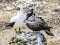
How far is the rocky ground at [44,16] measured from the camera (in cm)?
533

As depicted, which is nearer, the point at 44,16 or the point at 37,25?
the point at 37,25

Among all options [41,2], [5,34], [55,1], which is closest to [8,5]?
[41,2]

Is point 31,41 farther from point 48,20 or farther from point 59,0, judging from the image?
point 59,0

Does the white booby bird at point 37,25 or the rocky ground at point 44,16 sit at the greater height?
the white booby bird at point 37,25

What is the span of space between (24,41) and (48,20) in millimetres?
2187

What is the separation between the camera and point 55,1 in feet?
29.6

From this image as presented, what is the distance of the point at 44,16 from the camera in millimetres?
7207

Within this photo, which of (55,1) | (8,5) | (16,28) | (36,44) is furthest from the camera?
(55,1)

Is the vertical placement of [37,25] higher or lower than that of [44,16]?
higher

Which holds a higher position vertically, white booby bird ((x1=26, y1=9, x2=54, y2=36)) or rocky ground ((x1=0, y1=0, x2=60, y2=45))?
white booby bird ((x1=26, y1=9, x2=54, y2=36))

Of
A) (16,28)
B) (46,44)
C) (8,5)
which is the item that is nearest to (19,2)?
(8,5)

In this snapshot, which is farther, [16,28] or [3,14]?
[3,14]

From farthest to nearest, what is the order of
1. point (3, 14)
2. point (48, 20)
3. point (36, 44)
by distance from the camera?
point (3, 14) → point (48, 20) → point (36, 44)

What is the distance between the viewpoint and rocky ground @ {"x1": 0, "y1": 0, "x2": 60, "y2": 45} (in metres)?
5.33
